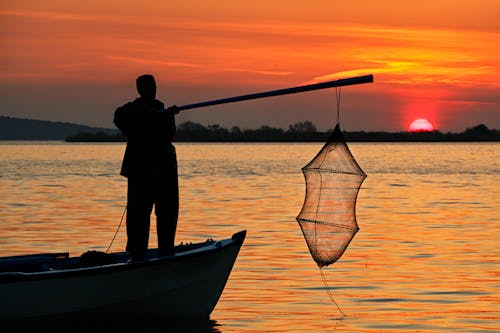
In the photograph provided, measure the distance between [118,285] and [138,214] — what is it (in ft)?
3.18

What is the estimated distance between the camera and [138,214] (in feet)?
50.0

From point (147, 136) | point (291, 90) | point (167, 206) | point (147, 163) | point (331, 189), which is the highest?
point (291, 90)

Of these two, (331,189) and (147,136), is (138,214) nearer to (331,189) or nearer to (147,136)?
(147,136)

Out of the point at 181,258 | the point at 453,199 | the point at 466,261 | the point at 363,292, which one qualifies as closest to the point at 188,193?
the point at 453,199

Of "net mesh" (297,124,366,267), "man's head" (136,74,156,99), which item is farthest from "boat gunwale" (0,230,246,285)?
"man's head" (136,74,156,99)

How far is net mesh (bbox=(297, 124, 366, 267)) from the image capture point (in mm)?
15703

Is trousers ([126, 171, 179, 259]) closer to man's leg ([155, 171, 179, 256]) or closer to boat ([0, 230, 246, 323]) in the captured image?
man's leg ([155, 171, 179, 256])

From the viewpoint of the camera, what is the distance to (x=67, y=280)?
14.6 metres

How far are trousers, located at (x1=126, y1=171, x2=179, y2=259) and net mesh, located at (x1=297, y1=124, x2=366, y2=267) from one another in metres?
1.93

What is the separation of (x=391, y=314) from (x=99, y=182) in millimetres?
42821

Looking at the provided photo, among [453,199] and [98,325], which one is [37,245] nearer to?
[98,325]

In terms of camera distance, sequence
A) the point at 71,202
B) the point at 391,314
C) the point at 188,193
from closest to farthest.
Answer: the point at 391,314
the point at 71,202
the point at 188,193

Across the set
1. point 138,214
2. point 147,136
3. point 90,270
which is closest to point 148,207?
point 138,214

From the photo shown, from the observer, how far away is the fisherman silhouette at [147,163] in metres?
14.9
